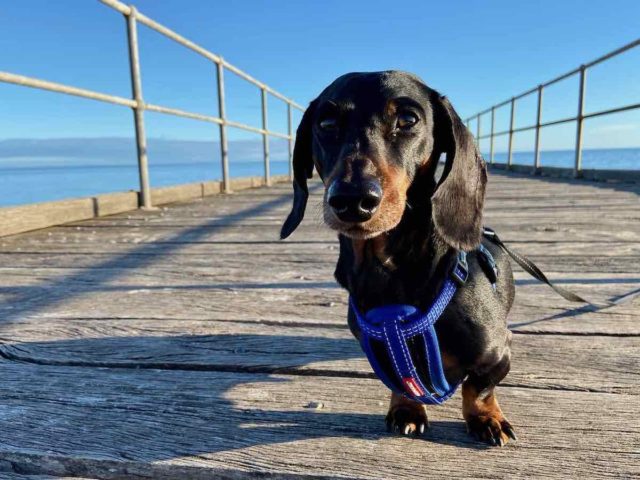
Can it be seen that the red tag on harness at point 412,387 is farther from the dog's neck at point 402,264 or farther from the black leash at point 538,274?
the black leash at point 538,274

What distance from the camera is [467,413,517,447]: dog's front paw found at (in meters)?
0.95

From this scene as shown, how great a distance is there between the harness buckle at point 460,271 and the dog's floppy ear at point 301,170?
50 cm

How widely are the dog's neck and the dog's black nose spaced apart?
0.52ft

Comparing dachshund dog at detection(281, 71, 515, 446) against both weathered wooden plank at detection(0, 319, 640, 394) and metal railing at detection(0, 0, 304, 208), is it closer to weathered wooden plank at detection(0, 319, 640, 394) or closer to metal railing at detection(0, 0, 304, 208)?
weathered wooden plank at detection(0, 319, 640, 394)

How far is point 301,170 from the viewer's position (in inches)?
58.4

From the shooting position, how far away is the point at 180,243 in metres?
2.94

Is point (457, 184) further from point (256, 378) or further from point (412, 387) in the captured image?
point (256, 378)

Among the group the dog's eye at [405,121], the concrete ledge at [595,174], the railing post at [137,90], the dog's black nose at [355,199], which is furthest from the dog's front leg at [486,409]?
the concrete ledge at [595,174]

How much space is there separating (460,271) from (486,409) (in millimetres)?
316

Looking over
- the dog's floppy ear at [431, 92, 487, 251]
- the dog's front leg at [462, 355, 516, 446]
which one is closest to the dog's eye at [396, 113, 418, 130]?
the dog's floppy ear at [431, 92, 487, 251]

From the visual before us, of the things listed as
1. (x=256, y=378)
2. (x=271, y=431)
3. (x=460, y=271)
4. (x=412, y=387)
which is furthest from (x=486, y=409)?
→ (x=256, y=378)

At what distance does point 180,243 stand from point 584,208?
3397 millimetres

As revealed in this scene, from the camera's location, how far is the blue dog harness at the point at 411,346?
39.7 inches

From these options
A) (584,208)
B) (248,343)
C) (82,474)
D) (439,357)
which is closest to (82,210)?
(248,343)
